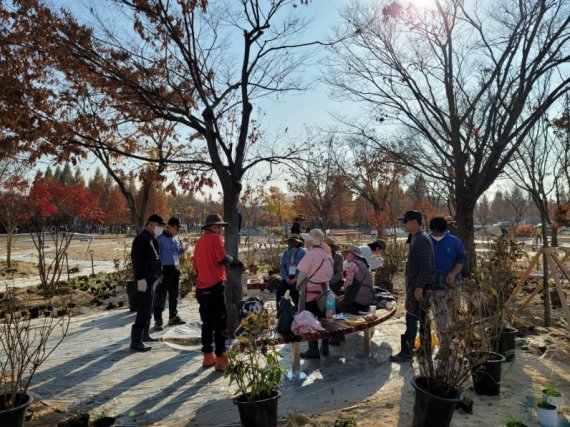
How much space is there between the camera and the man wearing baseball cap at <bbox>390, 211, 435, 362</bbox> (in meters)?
4.91

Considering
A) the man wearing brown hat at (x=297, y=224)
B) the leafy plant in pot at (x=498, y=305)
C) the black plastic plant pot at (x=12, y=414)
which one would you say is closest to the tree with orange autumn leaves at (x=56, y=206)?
the man wearing brown hat at (x=297, y=224)

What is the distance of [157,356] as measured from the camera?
555cm

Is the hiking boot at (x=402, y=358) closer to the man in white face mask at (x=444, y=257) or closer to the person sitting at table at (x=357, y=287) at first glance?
the man in white face mask at (x=444, y=257)

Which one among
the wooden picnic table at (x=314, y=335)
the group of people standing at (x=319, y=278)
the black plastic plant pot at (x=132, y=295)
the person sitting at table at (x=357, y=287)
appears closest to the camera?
the wooden picnic table at (x=314, y=335)

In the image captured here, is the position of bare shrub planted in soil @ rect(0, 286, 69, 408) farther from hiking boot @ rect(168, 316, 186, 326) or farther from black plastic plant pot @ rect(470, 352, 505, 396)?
black plastic plant pot @ rect(470, 352, 505, 396)

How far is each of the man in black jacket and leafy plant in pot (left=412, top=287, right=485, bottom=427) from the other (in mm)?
3712

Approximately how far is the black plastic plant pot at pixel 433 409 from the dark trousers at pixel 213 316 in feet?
8.08

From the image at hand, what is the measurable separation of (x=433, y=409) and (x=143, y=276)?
4.03 m

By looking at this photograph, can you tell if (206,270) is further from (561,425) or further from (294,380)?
(561,425)

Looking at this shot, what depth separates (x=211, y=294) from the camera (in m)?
5.13

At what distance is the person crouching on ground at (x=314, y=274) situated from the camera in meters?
5.26

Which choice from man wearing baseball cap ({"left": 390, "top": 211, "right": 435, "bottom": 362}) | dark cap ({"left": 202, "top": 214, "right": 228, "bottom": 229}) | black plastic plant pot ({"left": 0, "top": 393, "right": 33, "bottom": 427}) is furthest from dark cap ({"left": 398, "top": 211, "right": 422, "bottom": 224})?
black plastic plant pot ({"left": 0, "top": 393, "right": 33, "bottom": 427})

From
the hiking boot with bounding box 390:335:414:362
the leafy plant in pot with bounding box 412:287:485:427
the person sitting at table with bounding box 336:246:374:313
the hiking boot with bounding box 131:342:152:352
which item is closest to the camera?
the leafy plant in pot with bounding box 412:287:485:427

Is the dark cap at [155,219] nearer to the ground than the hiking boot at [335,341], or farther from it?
farther from it
